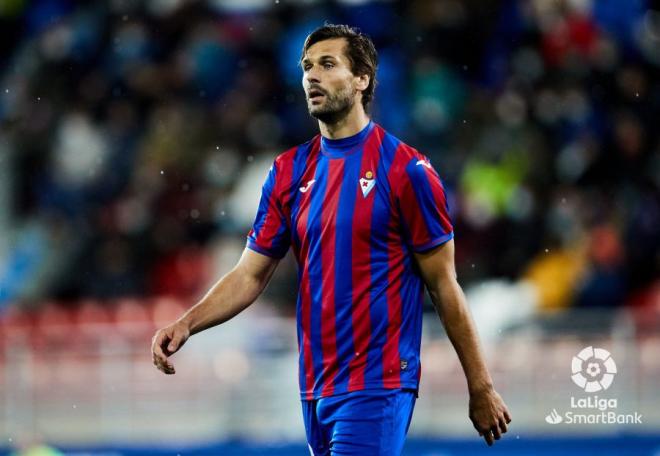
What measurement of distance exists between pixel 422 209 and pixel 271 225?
0.59 m

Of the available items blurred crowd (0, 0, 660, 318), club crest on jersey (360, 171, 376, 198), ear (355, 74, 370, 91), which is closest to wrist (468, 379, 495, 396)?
club crest on jersey (360, 171, 376, 198)

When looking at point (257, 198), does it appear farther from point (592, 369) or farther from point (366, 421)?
point (366, 421)

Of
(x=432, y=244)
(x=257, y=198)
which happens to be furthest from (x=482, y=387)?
(x=257, y=198)

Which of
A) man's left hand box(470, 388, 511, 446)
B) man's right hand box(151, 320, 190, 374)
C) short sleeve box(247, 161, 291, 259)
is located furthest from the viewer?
short sleeve box(247, 161, 291, 259)

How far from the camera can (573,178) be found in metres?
9.05

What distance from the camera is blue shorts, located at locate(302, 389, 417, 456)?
4.26m

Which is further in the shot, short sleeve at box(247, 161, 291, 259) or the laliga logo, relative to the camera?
the laliga logo

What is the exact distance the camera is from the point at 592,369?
24.6ft

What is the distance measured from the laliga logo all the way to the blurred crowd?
3.68ft

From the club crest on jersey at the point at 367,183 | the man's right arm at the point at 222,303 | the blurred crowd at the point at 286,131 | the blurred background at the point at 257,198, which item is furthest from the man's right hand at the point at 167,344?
the blurred crowd at the point at 286,131

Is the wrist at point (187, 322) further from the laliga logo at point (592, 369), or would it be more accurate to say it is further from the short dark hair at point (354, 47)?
the laliga logo at point (592, 369)

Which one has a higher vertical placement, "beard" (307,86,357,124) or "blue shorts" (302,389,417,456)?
"beard" (307,86,357,124)

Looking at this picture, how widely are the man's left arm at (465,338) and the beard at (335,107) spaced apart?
21.6 inches

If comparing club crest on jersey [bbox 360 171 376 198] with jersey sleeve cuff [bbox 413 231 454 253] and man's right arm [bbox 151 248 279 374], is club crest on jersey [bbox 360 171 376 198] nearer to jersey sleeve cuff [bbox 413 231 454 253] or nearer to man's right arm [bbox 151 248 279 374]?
jersey sleeve cuff [bbox 413 231 454 253]
